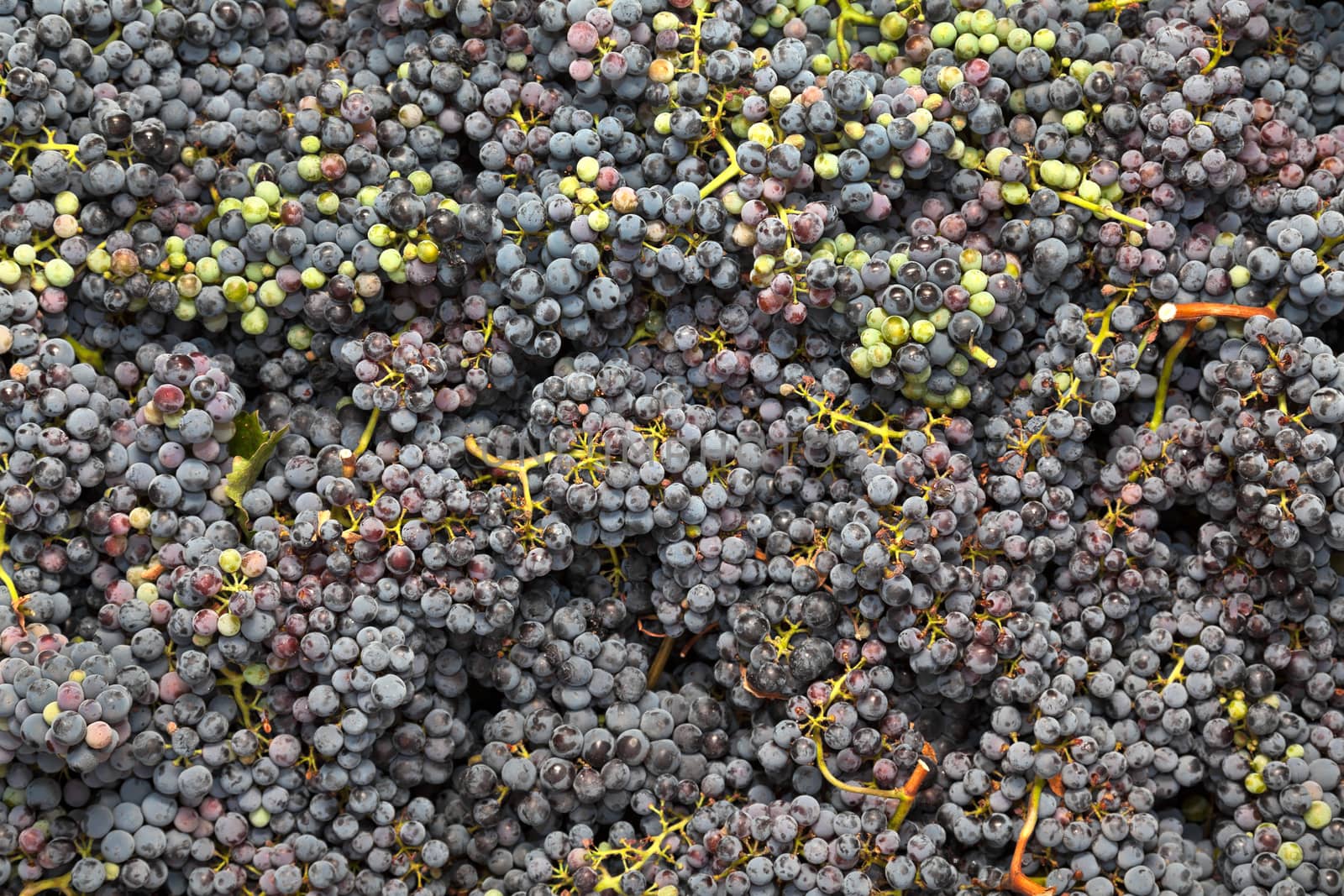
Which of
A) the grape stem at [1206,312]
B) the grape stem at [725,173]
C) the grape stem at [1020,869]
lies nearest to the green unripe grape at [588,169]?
the grape stem at [725,173]

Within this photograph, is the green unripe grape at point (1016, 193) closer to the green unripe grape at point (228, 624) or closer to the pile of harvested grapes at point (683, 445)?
the pile of harvested grapes at point (683, 445)

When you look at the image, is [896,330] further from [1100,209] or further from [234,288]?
[234,288]

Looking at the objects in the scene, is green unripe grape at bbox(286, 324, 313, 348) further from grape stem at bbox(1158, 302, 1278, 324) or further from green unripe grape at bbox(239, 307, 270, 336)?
grape stem at bbox(1158, 302, 1278, 324)

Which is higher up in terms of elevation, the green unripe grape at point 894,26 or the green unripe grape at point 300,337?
the green unripe grape at point 894,26

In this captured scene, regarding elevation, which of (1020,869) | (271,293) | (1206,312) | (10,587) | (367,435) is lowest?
(1020,869)

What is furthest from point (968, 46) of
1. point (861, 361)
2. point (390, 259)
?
point (390, 259)

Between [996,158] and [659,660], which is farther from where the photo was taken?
[659,660]

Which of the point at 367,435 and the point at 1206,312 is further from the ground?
the point at 1206,312
